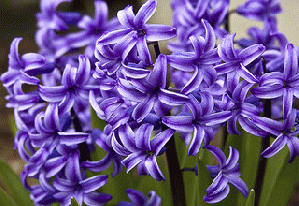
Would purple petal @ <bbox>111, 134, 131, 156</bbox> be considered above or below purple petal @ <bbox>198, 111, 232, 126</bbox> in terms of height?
below

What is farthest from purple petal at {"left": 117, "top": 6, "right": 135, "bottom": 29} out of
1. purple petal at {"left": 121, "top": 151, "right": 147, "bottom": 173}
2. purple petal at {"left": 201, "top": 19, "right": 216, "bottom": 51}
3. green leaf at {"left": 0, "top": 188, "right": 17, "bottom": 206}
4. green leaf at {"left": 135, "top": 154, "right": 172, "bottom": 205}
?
green leaf at {"left": 0, "top": 188, "right": 17, "bottom": 206}

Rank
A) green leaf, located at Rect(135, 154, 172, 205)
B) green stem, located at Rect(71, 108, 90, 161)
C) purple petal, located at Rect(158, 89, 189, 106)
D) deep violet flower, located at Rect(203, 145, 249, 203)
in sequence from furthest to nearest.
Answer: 1. green leaf, located at Rect(135, 154, 172, 205)
2. green stem, located at Rect(71, 108, 90, 161)
3. deep violet flower, located at Rect(203, 145, 249, 203)
4. purple petal, located at Rect(158, 89, 189, 106)

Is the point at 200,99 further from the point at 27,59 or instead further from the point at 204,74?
the point at 27,59

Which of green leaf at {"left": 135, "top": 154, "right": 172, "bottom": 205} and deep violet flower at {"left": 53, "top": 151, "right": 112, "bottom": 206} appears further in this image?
green leaf at {"left": 135, "top": 154, "right": 172, "bottom": 205}

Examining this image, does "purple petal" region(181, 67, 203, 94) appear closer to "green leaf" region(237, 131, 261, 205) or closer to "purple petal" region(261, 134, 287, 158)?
"purple petal" region(261, 134, 287, 158)

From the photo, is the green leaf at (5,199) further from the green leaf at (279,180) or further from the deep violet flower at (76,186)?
the green leaf at (279,180)

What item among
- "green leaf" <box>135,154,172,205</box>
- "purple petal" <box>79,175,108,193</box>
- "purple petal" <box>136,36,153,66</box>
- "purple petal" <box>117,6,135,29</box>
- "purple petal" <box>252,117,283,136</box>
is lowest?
"green leaf" <box>135,154,172,205</box>

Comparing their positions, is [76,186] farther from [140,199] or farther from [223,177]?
Answer: [223,177]
